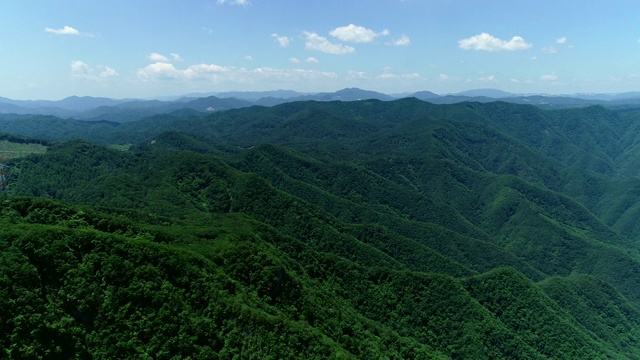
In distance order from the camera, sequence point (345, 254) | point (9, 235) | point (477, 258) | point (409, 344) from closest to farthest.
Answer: point (9, 235)
point (409, 344)
point (345, 254)
point (477, 258)

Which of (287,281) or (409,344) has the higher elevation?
(287,281)

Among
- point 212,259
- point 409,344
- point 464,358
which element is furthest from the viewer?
point 464,358

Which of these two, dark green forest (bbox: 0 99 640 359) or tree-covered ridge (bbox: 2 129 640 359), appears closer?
dark green forest (bbox: 0 99 640 359)

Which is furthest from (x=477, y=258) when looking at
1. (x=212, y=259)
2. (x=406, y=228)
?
(x=212, y=259)

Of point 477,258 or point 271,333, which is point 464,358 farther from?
point 477,258

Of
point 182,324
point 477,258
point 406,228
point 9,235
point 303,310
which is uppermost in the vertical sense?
point 9,235

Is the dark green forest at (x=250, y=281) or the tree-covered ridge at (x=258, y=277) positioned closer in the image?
the dark green forest at (x=250, y=281)

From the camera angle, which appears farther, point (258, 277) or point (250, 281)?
point (258, 277)

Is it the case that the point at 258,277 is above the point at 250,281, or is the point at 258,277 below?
above

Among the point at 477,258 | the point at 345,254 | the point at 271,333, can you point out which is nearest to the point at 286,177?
the point at 345,254

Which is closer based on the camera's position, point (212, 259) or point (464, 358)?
point (212, 259)
